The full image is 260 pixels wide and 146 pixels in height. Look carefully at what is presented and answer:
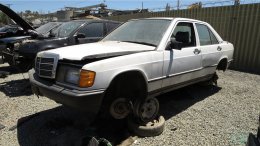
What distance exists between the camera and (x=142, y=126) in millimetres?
4312

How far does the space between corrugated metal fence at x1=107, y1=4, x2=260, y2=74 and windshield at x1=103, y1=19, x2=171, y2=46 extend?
223 inches

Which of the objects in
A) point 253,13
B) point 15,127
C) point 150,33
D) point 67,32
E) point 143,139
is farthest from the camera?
point 253,13

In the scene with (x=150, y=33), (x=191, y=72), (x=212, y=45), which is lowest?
(x=191, y=72)

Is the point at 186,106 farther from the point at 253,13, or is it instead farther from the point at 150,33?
the point at 253,13

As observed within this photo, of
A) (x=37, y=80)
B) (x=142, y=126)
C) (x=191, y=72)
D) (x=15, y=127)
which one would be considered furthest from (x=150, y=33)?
(x=15, y=127)

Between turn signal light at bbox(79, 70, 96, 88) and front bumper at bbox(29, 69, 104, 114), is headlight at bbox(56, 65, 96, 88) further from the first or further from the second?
front bumper at bbox(29, 69, 104, 114)

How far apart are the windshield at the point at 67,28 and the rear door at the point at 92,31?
7.7 inches

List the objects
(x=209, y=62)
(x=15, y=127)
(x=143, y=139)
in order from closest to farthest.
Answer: (x=143, y=139), (x=15, y=127), (x=209, y=62)

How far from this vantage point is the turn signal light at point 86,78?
351 cm

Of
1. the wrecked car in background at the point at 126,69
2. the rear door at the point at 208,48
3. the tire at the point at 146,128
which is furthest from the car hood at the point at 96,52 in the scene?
the rear door at the point at 208,48

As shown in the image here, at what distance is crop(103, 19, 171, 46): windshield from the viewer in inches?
189

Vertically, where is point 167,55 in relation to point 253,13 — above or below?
below

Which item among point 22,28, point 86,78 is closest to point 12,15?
point 22,28

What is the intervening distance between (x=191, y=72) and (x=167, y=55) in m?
1.01
